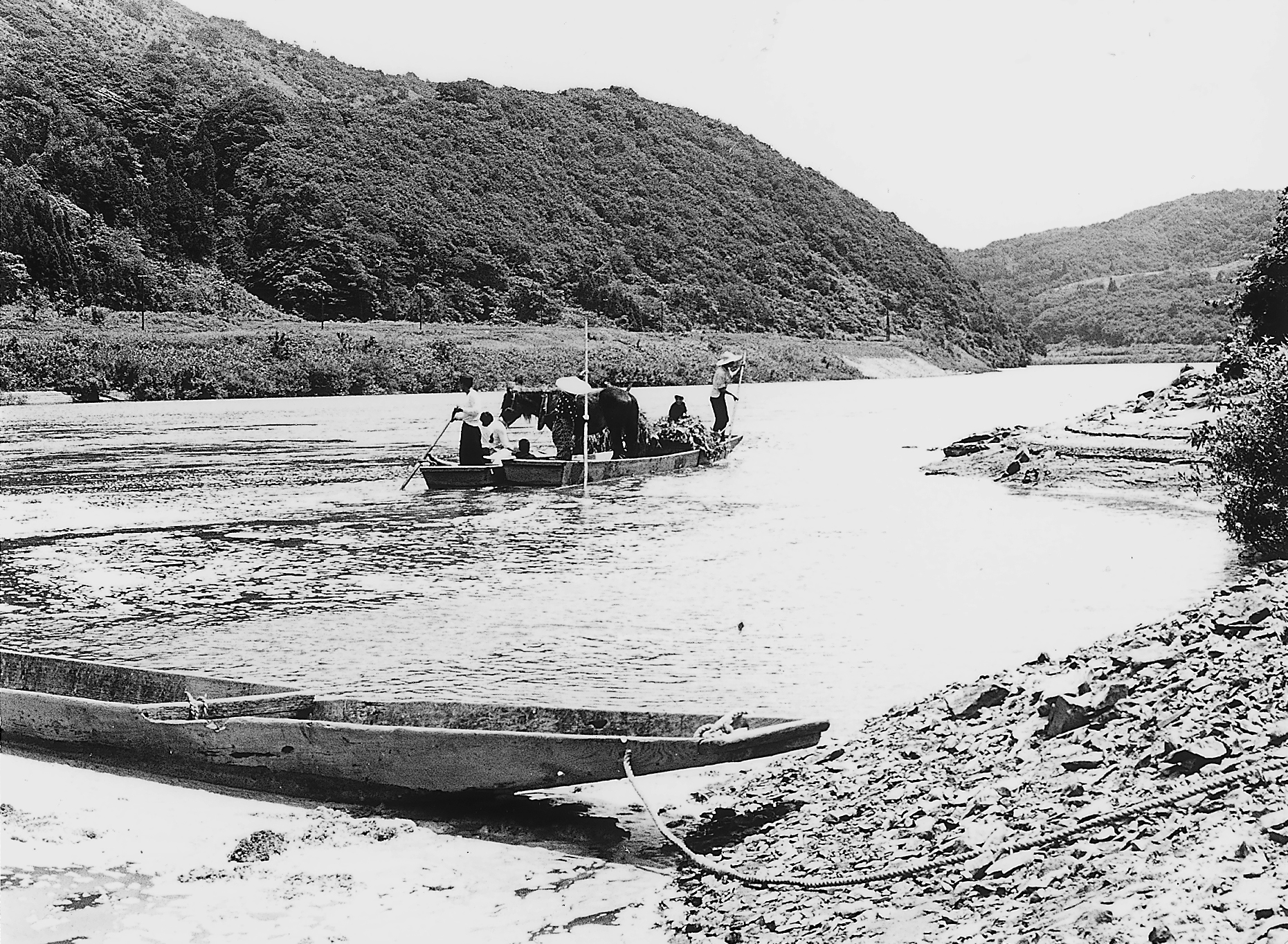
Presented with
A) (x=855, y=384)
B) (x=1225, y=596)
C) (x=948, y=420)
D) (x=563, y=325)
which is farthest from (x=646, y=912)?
(x=563, y=325)

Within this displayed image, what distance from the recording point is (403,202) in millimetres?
125938

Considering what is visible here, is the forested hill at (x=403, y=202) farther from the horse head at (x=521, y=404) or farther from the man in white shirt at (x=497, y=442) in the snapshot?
the man in white shirt at (x=497, y=442)

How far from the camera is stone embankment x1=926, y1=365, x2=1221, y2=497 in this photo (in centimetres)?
2359

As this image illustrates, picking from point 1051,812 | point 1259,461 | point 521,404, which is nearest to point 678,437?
point 521,404

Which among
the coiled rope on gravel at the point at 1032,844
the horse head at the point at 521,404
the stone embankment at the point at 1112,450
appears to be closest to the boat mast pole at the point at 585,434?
the horse head at the point at 521,404

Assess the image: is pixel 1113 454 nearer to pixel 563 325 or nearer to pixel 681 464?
pixel 681 464

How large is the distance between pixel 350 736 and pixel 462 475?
1697 centimetres

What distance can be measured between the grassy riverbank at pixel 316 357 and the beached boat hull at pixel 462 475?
29.7 metres

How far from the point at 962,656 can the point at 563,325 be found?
102 m

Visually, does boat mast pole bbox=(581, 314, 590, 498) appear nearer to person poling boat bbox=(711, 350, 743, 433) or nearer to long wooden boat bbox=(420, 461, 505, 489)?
long wooden boat bbox=(420, 461, 505, 489)

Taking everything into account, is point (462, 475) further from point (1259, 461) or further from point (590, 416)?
point (1259, 461)

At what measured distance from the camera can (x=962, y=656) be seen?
405 inches

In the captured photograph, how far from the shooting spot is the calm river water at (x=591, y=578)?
10375 mm

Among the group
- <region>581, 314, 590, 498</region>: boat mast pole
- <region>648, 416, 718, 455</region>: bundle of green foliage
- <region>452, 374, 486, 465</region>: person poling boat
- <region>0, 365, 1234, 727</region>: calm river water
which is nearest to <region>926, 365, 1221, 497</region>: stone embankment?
<region>0, 365, 1234, 727</region>: calm river water
